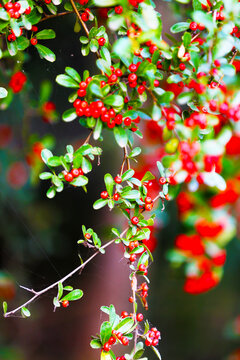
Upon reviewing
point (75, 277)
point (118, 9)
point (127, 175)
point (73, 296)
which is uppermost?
point (118, 9)

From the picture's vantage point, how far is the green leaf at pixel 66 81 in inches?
25.3

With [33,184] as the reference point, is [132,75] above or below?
above

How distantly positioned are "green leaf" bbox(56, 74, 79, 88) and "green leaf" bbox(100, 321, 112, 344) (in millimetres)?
419

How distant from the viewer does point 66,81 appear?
647mm

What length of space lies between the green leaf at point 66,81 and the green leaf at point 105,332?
42 centimetres

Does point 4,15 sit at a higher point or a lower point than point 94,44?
higher

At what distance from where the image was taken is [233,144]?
3.79 ft

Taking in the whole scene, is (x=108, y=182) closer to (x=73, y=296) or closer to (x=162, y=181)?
(x=162, y=181)

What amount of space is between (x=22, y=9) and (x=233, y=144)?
0.76 m

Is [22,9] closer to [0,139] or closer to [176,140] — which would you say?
[176,140]

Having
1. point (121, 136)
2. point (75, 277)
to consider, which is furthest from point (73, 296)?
point (75, 277)

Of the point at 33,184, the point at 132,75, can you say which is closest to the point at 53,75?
the point at 132,75

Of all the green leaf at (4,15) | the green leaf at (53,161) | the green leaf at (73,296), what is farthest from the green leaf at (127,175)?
the green leaf at (4,15)

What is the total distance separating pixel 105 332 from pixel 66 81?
444mm
